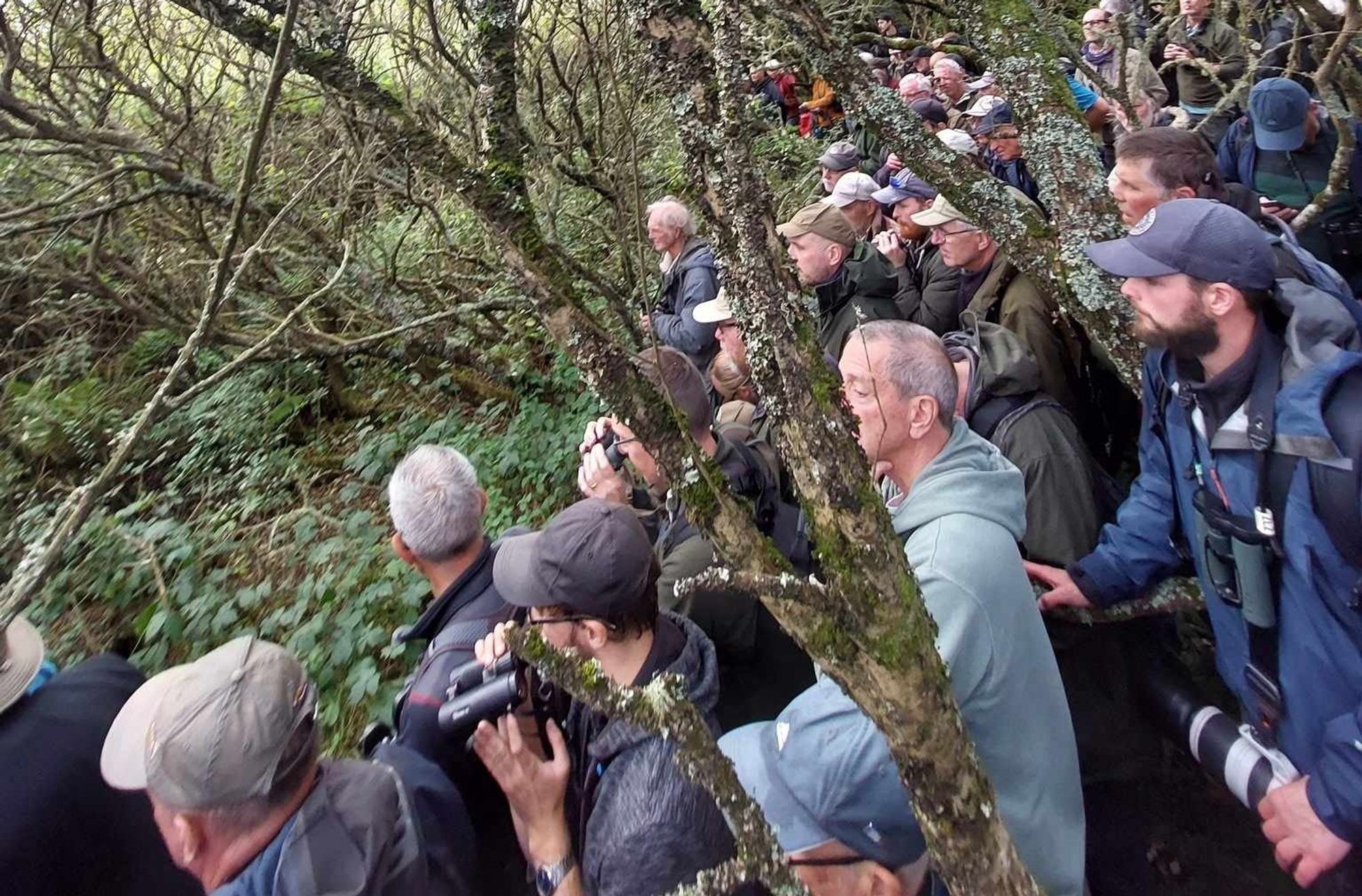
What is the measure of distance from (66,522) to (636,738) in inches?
45.7

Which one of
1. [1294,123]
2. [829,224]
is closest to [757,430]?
[829,224]

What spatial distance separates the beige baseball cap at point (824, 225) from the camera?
3.58 meters

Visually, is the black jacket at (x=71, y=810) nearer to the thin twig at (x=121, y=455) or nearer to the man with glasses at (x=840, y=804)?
the thin twig at (x=121, y=455)

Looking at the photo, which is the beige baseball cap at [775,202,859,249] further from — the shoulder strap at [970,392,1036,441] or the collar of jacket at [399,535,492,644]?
the collar of jacket at [399,535,492,644]

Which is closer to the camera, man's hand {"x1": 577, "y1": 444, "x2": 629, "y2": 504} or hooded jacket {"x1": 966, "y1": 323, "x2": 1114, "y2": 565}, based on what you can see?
hooded jacket {"x1": 966, "y1": 323, "x2": 1114, "y2": 565}

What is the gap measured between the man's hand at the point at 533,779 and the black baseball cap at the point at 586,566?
0.29m

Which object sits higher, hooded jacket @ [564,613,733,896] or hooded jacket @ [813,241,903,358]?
hooded jacket @ [564,613,733,896]

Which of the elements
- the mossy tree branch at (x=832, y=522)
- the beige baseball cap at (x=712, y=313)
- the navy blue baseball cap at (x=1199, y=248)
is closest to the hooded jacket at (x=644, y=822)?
the mossy tree branch at (x=832, y=522)

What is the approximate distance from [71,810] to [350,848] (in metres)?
0.90

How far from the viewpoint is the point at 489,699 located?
168 cm

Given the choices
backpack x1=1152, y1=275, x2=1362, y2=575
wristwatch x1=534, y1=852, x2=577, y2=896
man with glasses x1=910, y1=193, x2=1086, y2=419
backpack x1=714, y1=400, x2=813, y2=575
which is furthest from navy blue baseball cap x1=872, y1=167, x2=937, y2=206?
wristwatch x1=534, y1=852, x2=577, y2=896

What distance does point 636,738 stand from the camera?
1.59 m

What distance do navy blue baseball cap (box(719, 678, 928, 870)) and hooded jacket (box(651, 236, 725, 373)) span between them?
2776 mm

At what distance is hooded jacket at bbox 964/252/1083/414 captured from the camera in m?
2.88
